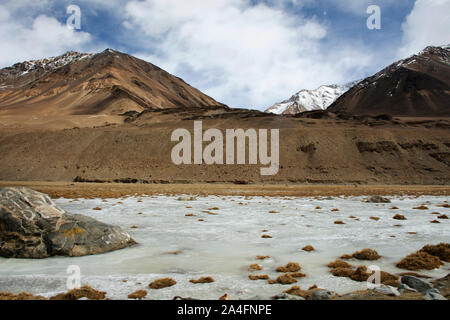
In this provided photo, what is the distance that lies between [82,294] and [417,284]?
600cm

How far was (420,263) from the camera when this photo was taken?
713 cm

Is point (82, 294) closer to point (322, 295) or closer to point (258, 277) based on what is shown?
point (258, 277)

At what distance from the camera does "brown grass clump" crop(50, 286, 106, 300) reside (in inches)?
210

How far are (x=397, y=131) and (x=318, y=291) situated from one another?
259ft

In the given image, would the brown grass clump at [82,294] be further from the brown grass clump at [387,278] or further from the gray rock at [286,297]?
the brown grass clump at [387,278]

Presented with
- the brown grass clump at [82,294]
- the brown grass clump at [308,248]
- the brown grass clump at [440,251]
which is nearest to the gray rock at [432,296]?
the brown grass clump at [440,251]

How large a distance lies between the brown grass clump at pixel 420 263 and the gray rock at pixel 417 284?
1.40m

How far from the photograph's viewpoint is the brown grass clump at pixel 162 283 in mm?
5952

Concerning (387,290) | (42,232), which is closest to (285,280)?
(387,290)

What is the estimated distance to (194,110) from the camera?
104 m

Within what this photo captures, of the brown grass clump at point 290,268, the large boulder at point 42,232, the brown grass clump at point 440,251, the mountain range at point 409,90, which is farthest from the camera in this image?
the mountain range at point 409,90

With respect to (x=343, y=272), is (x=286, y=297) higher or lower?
higher
